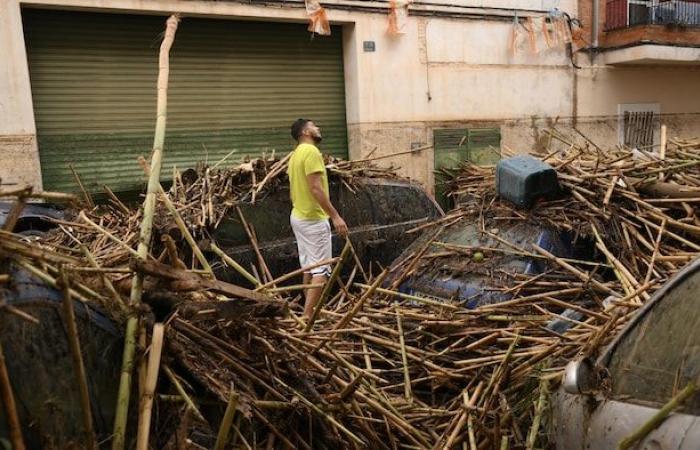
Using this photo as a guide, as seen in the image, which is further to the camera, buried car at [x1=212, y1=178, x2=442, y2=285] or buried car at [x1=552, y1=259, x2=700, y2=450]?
buried car at [x1=212, y1=178, x2=442, y2=285]

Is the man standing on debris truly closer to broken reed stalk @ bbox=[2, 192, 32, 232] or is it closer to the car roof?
the car roof

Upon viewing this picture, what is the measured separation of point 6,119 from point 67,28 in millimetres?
1854

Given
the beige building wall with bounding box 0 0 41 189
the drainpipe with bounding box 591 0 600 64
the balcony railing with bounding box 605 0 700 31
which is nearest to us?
the beige building wall with bounding box 0 0 41 189

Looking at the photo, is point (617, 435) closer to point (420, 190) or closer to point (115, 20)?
point (420, 190)

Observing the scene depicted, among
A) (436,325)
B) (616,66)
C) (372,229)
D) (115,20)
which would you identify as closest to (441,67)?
(616,66)

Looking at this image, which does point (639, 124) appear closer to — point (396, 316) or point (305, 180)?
point (305, 180)

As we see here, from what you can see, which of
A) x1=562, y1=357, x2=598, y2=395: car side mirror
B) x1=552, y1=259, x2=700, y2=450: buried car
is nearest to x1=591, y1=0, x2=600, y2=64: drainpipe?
x1=552, y1=259, x2=700, y2=450: buried car

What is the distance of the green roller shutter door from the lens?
10172 mm

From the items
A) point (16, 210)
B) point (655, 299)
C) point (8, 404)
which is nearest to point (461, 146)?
point (655, 299)

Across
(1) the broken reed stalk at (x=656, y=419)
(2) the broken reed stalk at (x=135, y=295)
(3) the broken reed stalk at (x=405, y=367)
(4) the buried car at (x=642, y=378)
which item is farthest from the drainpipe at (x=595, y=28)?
(1) the broken reed stalk at (x=656, y=419)

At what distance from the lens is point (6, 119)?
30.7ft

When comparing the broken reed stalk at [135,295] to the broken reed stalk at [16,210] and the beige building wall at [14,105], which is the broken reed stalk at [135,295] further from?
the beige building wall at [14,105]

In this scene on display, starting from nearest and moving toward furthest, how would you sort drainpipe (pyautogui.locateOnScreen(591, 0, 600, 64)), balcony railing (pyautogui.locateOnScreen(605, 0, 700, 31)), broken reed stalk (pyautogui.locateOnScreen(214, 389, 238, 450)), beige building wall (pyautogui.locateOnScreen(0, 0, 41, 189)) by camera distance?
1. broken reed stalk (pyautogui.locateOnScreen(214, 389, 238, 450))
2. beige building wall (pyautogui.locateOnScreen(0, 0, 41, 189))
3. drainpipe (pyautogui.locateOnScreen(591, 0, 600, 64))
4. balcony railing (pyautogui.locateOnScreen(605, 0, 700, 31))

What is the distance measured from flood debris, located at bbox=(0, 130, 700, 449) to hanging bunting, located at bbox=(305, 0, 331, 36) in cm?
565
